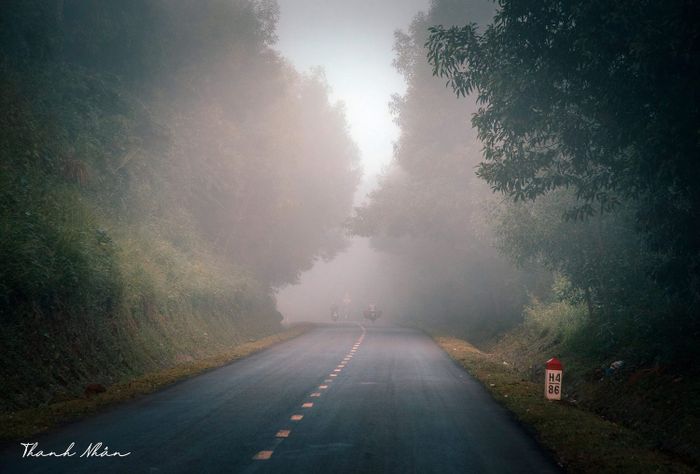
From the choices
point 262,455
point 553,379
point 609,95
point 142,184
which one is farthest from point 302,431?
point 142,184

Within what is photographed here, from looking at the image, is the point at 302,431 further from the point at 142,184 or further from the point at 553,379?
the point at 142,184

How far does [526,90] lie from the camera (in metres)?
13.5

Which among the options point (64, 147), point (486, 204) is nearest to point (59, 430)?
point (64, 147)

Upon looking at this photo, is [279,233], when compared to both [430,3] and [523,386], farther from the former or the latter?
[523,386]

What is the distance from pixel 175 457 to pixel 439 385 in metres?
8.78

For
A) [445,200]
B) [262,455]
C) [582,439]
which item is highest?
[445,200]

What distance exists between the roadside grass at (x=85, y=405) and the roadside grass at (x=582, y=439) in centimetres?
744

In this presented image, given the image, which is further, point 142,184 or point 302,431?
point 142,184

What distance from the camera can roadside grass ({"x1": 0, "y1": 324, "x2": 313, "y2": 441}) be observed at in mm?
9234

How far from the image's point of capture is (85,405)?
37.0ft

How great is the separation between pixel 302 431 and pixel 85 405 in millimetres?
4390

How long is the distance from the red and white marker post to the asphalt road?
4.58 feet

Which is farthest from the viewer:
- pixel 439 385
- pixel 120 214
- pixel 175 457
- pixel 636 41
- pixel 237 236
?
pixel 237 236

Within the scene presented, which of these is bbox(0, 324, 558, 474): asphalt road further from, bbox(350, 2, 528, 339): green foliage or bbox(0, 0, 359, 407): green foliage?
bbox(350, 2, 528, 339): green foliage
